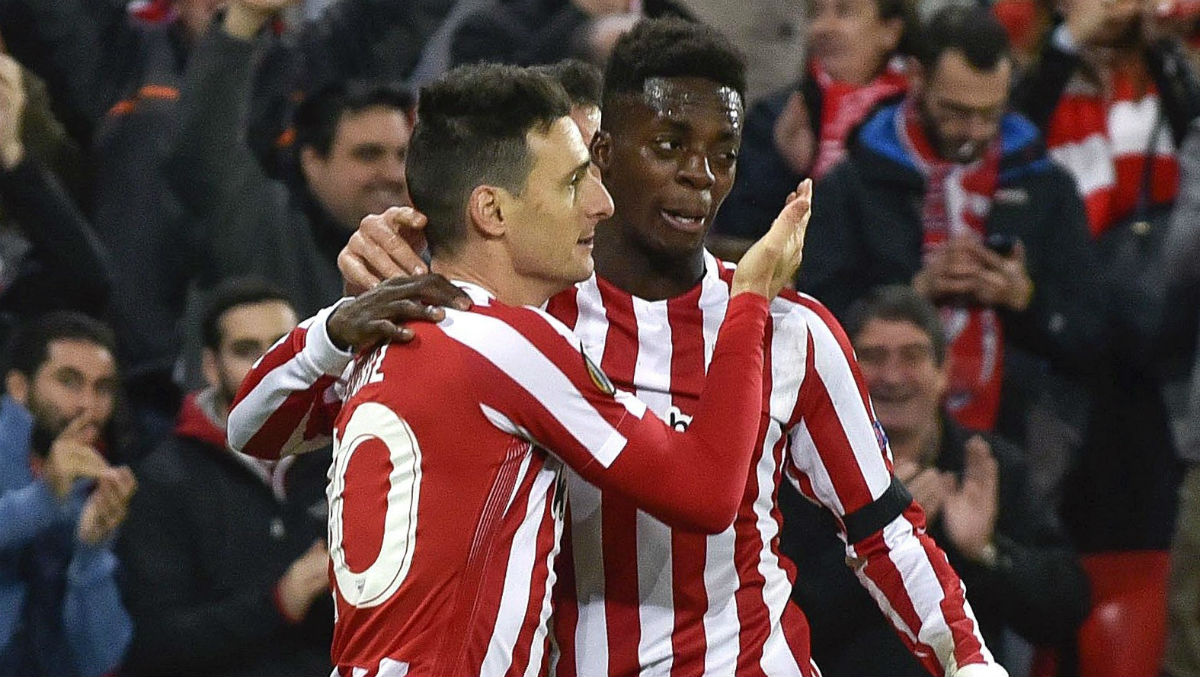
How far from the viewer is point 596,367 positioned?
2.79 meters

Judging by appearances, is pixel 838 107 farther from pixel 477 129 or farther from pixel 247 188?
pixel 477 129

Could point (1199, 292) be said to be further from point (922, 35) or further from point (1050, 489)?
point (922, 35)

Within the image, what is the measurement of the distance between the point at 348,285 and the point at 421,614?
0.61 m

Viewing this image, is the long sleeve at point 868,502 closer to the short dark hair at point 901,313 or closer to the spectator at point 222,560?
the short dark hair at point 901,313

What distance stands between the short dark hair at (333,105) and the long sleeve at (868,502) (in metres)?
2.81

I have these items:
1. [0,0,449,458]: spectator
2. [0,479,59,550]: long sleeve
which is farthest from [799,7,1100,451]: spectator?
[0,479,59,550]: long sleeve

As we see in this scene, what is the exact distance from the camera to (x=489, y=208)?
2799 millimetres

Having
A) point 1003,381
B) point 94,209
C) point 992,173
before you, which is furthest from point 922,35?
point 94,209

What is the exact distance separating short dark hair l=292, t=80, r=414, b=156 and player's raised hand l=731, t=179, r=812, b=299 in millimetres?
2957

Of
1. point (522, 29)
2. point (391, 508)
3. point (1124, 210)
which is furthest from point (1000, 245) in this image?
point (391, 508)

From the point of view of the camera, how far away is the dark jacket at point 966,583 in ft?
15.4

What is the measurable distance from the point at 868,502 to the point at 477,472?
0.76 metres

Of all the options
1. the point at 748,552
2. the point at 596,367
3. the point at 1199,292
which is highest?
the point at 596,367

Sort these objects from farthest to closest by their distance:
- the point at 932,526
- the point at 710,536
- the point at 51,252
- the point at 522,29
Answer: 1. the point at 522,29
2. the point at 51,252
3. the point at 932,526
4. the point at 710,536
